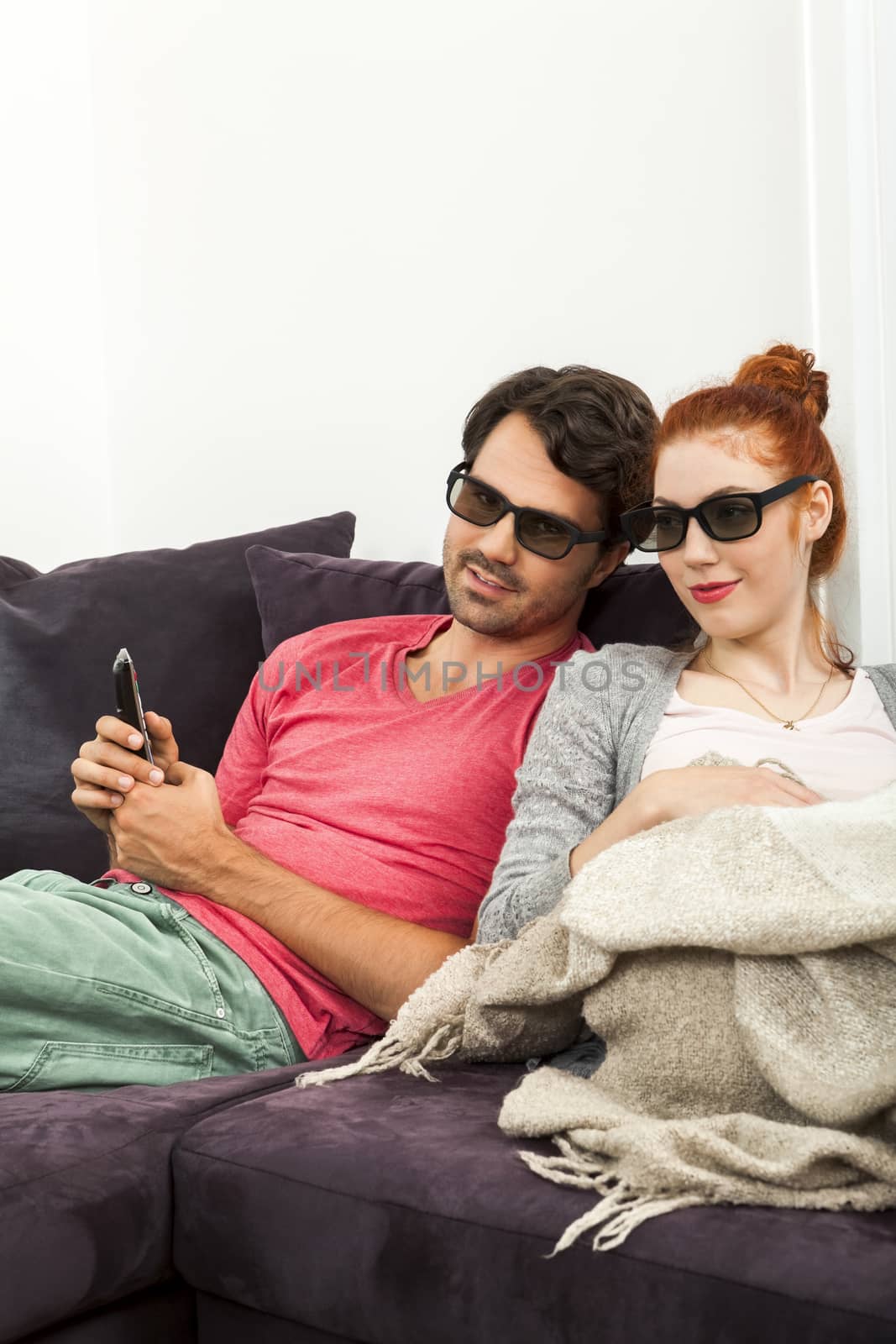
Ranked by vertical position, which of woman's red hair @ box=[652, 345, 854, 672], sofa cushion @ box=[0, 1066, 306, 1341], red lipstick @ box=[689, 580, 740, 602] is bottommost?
→ sofa cushion @ box=[0, 1066, 306, 1341]

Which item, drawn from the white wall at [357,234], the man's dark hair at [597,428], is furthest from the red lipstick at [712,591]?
the white wall at [357,234]

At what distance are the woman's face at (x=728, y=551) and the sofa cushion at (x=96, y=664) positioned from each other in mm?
850

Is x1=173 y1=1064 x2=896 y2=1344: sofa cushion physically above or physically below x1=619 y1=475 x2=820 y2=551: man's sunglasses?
below

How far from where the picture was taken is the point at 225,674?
2.07m

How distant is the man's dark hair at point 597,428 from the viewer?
1.75 m

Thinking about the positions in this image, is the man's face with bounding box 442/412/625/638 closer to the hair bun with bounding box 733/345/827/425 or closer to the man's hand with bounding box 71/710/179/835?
the hair bun with bounding box 733/345/827/425

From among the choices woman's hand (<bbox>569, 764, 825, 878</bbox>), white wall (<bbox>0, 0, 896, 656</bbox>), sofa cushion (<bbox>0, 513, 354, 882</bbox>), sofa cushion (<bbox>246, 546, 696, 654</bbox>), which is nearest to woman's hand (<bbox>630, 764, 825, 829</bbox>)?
woman's hand (<bbox>569, 764, 825, 878</bbox>)

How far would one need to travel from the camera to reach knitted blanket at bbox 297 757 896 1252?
949mm

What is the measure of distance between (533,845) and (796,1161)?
558 millimetres

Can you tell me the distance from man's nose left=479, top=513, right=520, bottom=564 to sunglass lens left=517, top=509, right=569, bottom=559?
0.02m

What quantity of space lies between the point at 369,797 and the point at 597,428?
24.1 inches

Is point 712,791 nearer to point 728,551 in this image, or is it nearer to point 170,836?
point 728,551

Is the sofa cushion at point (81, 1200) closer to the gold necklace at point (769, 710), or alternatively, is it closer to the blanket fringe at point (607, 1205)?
the blanket fringe at point (607, 1205)

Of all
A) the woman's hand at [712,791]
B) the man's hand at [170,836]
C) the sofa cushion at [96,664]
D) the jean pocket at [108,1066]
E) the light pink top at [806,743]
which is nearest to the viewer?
the woman's hand at [712,791]
